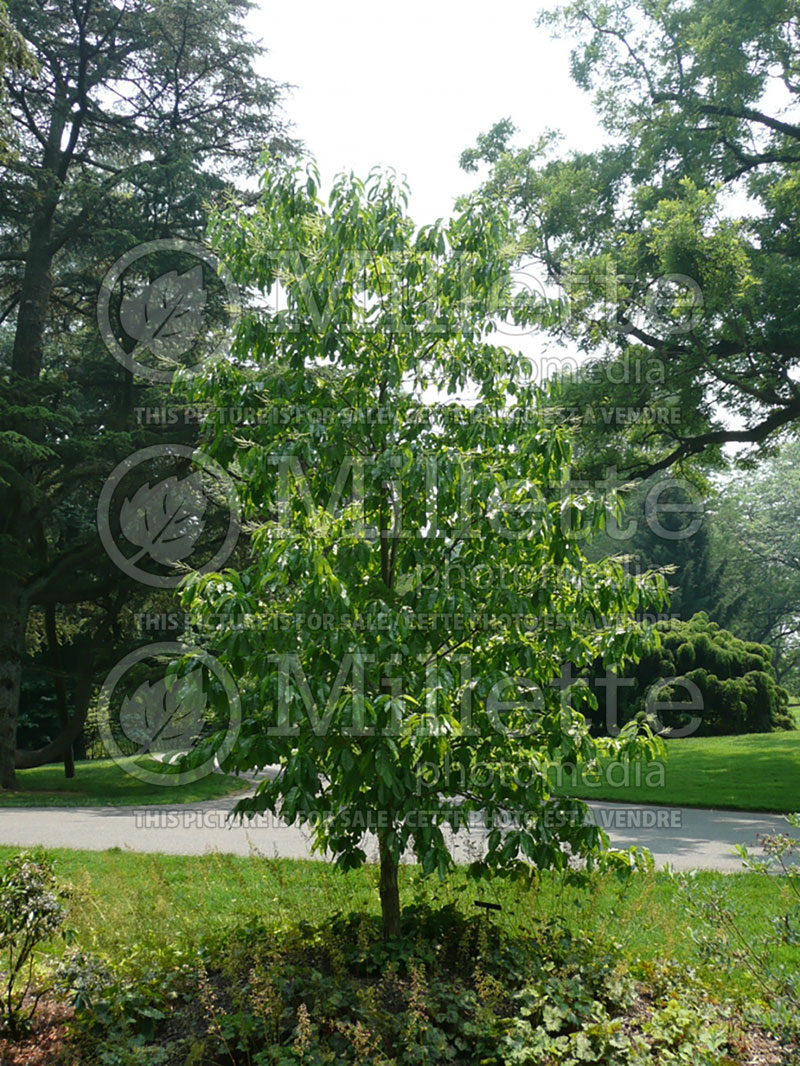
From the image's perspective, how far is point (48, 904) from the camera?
395cm

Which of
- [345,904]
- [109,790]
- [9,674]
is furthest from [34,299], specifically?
[345,904]

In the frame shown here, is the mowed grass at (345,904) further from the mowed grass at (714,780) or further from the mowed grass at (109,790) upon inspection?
the mowed grass at (109,790)

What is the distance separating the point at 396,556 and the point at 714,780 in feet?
35.3

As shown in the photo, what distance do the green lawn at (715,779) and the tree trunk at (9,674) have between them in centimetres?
1129

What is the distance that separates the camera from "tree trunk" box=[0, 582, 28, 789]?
1631 centimetres

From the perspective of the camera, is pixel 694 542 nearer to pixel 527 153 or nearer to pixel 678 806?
pixel 527 153

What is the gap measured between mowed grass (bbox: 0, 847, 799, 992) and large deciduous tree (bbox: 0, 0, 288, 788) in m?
10.2

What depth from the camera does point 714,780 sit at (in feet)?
43.4

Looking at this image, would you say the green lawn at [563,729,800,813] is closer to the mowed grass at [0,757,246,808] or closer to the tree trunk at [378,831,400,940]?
the tree trunk at [378,831,400,940]

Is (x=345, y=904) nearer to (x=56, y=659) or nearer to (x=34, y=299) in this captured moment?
(x=34, y=299)

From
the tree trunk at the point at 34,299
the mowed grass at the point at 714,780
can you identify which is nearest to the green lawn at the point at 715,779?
the mowed grass at the point at 714,780

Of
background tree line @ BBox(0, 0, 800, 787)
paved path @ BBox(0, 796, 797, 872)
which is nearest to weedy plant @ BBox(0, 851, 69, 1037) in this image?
paved path @ BBox(0, 796, 797, 872)

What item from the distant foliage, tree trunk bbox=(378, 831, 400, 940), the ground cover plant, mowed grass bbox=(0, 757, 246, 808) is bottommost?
mowed grass bbox=(0, 757, 246, 808)

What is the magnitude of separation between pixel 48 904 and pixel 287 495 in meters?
2.36
